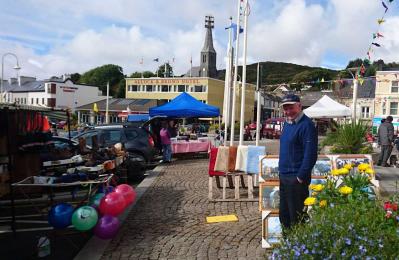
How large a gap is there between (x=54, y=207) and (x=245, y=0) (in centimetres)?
703

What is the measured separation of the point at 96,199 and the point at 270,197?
99.1 inches

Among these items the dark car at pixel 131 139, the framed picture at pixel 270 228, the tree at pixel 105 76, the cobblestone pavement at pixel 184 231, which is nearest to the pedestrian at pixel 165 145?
the dark car at pixel 131 139

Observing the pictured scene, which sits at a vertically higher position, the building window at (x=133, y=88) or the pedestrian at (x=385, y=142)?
the building window at (x=133, y=88)

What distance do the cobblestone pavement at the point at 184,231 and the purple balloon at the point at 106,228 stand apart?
0.46 ft

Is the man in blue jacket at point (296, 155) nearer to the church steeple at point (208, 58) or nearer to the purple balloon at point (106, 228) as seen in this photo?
the purple balloon at point (106, 228)

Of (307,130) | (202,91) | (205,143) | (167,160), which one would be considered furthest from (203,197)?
(202,91)

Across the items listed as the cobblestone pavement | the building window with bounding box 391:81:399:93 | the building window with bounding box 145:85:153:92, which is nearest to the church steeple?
the building window with bounding box 145:85:153:92

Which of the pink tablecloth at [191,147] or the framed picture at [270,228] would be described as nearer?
the framed picture at [270,228]

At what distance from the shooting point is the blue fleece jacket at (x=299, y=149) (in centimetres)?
444

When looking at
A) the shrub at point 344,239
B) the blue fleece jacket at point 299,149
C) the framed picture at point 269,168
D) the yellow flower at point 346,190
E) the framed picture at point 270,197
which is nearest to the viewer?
the shrub at point 344,239

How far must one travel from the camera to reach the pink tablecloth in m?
16.7

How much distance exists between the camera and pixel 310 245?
9.18 feet

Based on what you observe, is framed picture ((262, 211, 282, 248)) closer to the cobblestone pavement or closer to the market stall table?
the cobblestone pavement

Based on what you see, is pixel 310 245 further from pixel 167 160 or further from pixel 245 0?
pixel 167 160
